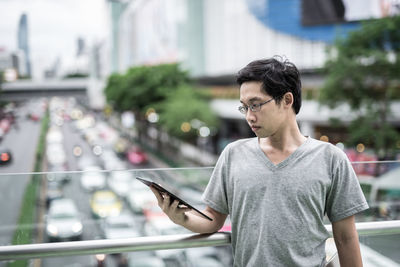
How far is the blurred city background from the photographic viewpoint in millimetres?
1906

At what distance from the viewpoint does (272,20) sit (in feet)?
73.4

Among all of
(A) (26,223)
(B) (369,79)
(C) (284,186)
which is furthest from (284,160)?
(B) (369,79)

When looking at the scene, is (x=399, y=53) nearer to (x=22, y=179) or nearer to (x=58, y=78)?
(x=22, y=179)

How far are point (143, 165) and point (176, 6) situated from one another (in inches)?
575

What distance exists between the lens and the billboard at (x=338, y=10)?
2017 cm

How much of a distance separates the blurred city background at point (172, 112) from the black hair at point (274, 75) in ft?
0.37

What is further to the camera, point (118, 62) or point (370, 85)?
point (118, 62)

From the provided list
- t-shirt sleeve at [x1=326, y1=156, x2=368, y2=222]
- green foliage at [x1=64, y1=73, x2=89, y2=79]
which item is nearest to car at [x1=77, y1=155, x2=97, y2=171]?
Answer: green foliage at [x1=64, y1=73, x2=89, y2=79]

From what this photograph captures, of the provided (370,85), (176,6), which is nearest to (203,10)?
(176,6)

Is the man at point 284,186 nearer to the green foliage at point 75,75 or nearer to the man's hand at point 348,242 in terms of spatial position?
the man's hand at point 348,242

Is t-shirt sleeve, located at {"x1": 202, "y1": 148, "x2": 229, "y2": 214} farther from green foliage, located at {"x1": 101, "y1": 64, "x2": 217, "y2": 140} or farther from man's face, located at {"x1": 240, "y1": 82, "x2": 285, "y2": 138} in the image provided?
green foliage, located at {"x1": 101, "y1": 64, "x2": 217, "y2": 140}

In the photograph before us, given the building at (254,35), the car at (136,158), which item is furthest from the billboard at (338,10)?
the car at (136,158)

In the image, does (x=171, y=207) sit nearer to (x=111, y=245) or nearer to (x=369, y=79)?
(x=111, y=245)

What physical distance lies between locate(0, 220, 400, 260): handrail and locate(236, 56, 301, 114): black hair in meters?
0.59
